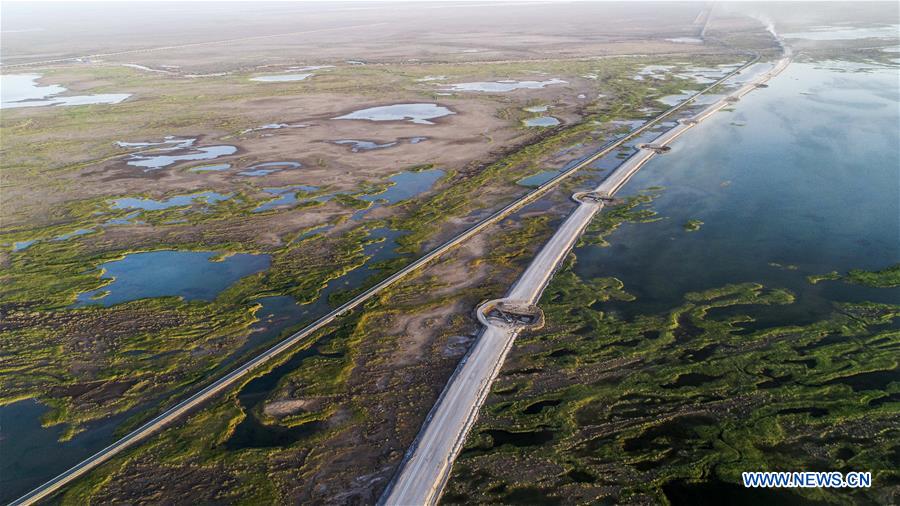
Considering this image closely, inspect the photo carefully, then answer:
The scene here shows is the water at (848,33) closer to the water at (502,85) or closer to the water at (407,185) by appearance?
the water at (502,85)

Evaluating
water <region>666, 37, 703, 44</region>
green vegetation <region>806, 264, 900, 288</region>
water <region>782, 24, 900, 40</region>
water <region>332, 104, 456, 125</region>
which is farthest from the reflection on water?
water <region>782, 24, 900, 40</region>

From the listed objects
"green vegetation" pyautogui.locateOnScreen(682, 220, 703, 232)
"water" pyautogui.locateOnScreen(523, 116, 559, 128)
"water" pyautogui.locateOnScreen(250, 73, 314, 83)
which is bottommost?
"green vegetation" pyautogui.locateOnScreen(682, 220, 703, 232)

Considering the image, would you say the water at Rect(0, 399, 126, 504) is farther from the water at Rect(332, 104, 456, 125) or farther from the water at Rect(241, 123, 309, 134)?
Result: the water at Rect(332, 104, 456, 125)

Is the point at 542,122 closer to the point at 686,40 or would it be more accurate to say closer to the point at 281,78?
the point at 281,78

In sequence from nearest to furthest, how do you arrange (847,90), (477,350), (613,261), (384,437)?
(384,437) < (477,350) < (613,261) < (847,90)

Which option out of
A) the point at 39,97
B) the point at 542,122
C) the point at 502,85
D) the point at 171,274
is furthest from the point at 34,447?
the point at 39,97

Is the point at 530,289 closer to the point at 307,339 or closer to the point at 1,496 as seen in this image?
the point at 307,339

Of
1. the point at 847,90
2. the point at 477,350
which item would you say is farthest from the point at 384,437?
the point at 847,90
